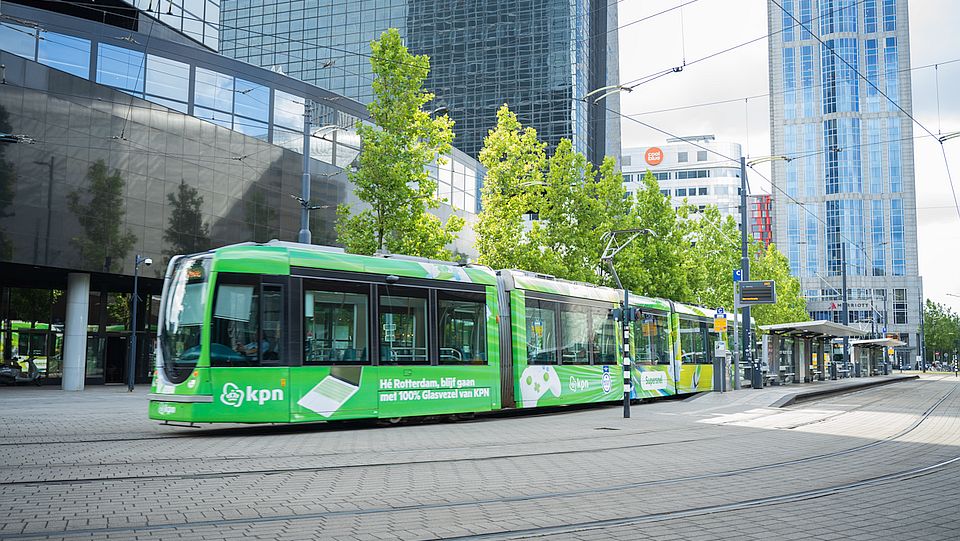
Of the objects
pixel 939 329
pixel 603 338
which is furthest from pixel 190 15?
pixel 939 329

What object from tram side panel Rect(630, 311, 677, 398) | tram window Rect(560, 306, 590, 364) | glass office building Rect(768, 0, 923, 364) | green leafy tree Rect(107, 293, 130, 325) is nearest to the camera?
tram window Rect(560, 306, 590, 364)

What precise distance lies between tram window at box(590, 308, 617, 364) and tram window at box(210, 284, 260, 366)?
10.6 m

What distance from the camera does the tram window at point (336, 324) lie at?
49.7ft

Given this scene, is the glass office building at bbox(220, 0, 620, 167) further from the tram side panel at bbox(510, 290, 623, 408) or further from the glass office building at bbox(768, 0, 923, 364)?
the tram side panel at bbox(510, 290, 623, 408)

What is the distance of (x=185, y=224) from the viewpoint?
116 ft

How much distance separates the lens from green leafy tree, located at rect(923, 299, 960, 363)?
341ft

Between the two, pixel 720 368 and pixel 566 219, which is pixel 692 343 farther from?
pixel 566 219

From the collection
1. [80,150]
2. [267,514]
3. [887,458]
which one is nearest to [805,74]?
[80,150]

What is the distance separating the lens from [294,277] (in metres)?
15.0

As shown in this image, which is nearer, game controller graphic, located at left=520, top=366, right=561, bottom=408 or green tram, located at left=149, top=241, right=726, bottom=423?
green tram, located at left=149, top=241, right=726, bottom=423

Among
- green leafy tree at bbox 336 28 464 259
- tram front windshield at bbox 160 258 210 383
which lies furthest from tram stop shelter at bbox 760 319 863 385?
tram front windshield at bbox 160 258 210 383

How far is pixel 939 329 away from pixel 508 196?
91.7 metres

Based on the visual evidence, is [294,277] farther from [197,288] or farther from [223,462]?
[223,462]

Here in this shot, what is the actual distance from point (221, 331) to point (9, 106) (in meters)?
20.8
